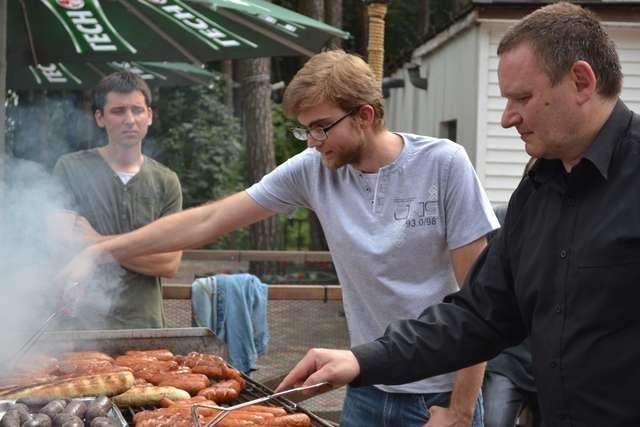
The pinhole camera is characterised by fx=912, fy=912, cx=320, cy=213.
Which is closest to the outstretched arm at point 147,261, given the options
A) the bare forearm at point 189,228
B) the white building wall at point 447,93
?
the bare forearm at point 189,228

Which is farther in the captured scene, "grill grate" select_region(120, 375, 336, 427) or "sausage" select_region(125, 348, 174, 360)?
"sausage" select_region(125, 348, 174, 360)

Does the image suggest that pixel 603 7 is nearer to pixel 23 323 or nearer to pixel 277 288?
pixel 277 288

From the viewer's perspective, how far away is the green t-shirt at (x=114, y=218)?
5.22 m

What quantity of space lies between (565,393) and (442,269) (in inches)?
45.2

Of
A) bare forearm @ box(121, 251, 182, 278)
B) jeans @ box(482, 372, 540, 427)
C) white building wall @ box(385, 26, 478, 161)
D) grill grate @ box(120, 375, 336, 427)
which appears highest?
white building wall @ box(385, 26, 478, 161)

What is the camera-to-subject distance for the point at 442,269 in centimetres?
372

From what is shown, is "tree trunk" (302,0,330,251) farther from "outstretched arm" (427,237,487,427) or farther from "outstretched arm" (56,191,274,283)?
"outstretched arm" (427,237,487,427)

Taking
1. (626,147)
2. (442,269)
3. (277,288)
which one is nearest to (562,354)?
(626,147)

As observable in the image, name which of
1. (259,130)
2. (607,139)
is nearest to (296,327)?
(607,139)

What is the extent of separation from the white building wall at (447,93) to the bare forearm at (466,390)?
853 cm

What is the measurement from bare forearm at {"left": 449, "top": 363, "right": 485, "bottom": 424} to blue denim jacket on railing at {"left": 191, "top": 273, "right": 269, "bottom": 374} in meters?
2.70

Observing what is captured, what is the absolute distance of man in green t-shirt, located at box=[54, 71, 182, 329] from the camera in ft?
17.0

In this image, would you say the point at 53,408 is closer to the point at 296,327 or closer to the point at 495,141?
the point at 296,327

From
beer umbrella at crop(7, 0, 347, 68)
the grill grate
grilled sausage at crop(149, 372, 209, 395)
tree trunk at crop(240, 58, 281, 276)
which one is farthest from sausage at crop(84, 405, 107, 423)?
tree trunk at crop(240, 58, 281, 276)
